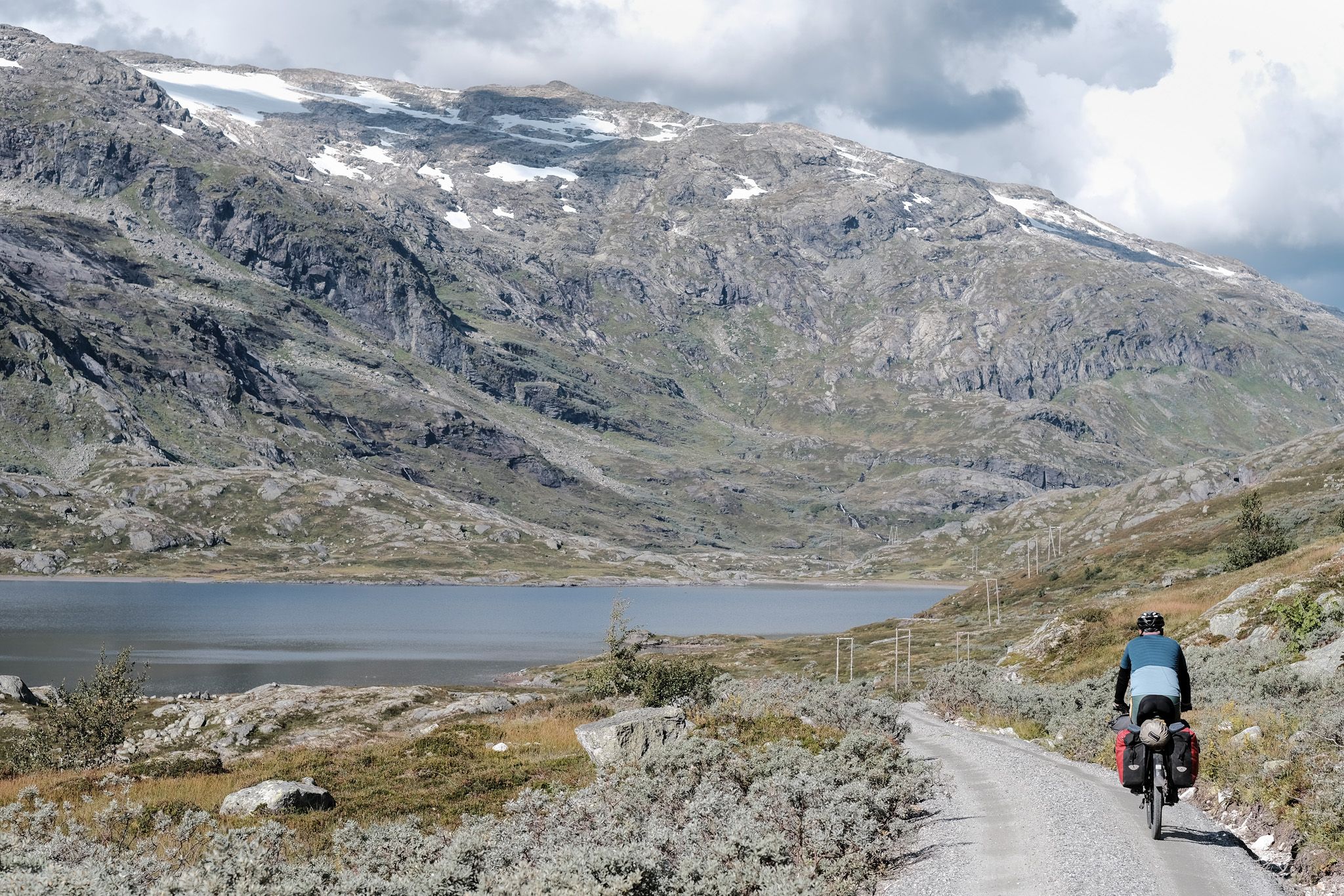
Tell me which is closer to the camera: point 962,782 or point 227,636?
point 962,782

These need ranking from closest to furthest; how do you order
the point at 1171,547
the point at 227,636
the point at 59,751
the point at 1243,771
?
the point at 1243,771, the point at 59,751, the point at 1171,547, the point at 227,636

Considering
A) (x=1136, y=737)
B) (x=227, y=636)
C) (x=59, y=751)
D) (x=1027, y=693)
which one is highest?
(x=1136, y=737)

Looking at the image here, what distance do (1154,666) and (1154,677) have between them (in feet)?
0.81

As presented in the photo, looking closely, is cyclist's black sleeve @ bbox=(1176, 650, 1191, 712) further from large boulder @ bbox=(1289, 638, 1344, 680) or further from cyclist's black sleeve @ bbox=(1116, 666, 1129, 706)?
large boulder @ bbox=(1289, 638, 1344, 680)

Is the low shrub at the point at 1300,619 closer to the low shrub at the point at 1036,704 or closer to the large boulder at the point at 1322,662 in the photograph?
the large boulder at the point at 1322,662

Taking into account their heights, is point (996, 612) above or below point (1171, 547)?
below

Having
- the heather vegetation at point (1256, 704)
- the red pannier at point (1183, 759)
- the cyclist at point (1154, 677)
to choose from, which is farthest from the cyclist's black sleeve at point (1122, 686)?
the heather vegetation at point (1256, 704)

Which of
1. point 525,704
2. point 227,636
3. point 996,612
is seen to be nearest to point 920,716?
point 525,704

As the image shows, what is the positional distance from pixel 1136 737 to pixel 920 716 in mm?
30087

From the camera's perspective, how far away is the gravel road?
1492cm

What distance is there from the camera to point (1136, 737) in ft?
58.4

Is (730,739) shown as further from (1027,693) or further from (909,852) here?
(1027,693)

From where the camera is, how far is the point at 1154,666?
60.1ft

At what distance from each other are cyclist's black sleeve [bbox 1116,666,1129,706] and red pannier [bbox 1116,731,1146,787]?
2.57 ft
